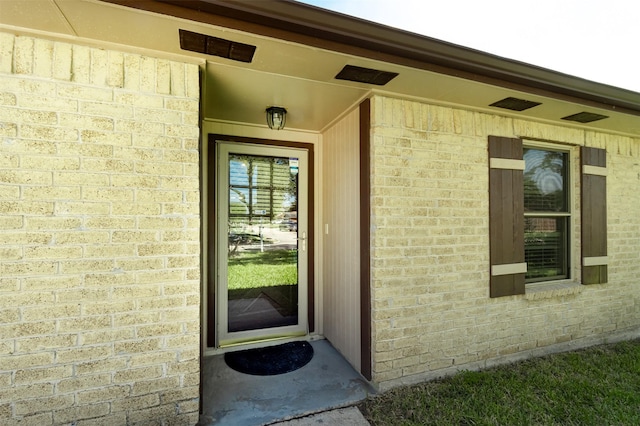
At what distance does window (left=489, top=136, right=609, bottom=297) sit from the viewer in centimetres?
292

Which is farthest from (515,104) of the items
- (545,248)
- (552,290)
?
(552,290)

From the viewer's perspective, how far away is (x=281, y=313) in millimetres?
3545

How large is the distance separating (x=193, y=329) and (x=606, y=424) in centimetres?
303

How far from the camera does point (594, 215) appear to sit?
3.44 metres

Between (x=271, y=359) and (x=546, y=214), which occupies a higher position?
(x=546, y=214)

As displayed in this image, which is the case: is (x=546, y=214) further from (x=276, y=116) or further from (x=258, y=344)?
(x=258, y=344)

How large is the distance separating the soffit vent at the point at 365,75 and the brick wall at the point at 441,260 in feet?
0.77

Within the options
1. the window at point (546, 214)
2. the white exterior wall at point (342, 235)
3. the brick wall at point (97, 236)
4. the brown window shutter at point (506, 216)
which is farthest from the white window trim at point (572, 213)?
the brick wall at point (97, 236)

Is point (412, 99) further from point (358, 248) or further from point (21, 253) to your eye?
point (21, 253)

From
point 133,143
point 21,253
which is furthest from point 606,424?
point 21,253

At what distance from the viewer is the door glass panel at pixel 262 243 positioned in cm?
339

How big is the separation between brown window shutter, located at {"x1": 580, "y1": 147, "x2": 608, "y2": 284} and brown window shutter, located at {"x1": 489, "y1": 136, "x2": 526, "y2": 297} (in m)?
1.01

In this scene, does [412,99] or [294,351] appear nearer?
[412,99]

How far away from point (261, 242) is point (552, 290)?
327 centimetres
